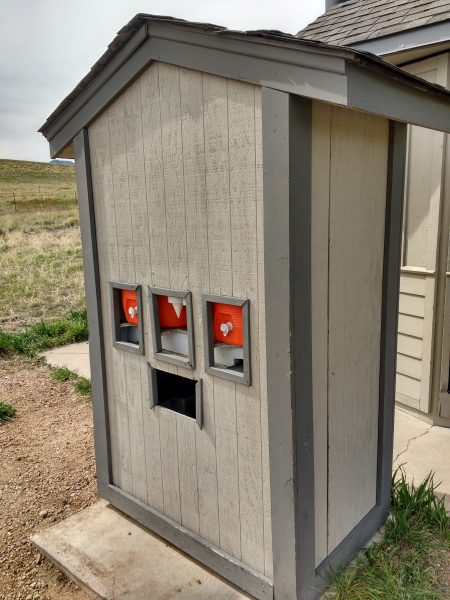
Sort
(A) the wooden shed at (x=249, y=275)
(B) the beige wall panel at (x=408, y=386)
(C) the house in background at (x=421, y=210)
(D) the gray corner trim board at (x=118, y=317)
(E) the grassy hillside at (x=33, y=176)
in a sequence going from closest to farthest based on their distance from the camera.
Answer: (A) the wooden shed at (x=249, y=275) → (D) the gray corner trim board at (x=118, y=317) → (C) the house in background at (x=421, y=210) → (B) the beige wall panel at (x=408, y=386) → (E) the grassy hillside at (x=33, y=176)

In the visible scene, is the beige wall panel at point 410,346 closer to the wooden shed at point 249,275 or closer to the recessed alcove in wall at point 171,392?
the wooden shed at point 249,275

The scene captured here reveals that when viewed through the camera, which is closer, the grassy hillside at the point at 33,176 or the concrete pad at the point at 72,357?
the concrete pad at the point at 72,357

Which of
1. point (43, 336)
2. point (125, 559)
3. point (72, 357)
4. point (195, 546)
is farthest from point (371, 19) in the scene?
point (43, 336)

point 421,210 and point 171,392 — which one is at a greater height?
point 421,210

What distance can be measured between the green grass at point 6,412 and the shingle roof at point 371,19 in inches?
152

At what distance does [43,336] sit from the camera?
6.09 m

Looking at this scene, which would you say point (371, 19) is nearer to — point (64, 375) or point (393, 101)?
point (393, 101)

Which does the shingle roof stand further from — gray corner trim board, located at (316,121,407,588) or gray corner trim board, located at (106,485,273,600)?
gray corner trim board, located at (106,485,273,600)

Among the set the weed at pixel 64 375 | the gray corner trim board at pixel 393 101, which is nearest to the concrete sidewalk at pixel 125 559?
the gray corner trim board at pixel 393 101

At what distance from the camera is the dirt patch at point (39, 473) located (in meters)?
2.36

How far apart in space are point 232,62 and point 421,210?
2.21 m

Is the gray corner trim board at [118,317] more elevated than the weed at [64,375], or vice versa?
the gray corner trim board at [118,317]

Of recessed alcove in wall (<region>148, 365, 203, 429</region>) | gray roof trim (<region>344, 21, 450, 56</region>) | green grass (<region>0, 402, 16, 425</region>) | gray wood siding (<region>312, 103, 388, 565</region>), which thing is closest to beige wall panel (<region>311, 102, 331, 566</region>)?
gray wood siding (<region>312, 103, 388, 565</region>)

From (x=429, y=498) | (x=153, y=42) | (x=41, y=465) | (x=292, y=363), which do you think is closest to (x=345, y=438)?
(x=292, y=363)
